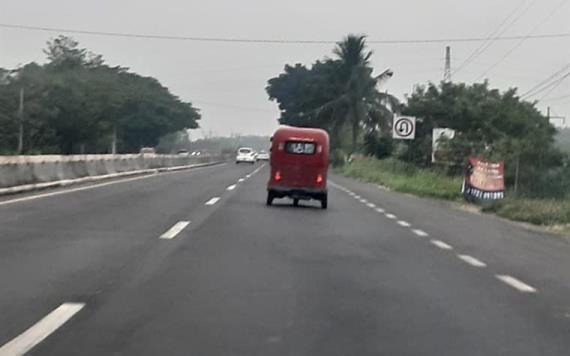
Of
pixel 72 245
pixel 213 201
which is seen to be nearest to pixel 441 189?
pixel 213 201

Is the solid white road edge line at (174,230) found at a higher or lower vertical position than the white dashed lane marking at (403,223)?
higher

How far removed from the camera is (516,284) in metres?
12.8

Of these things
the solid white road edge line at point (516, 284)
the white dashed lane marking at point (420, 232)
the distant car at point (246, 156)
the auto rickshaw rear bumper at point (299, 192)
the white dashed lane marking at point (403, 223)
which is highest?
the auto rickshaw rear bumper at point (299, 192)

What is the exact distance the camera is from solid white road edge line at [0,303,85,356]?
26.4ft

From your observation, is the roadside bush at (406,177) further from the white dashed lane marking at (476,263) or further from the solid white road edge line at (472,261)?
the solid white road edge line at (472,261)

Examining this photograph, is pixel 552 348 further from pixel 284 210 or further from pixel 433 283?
pixel 284 210

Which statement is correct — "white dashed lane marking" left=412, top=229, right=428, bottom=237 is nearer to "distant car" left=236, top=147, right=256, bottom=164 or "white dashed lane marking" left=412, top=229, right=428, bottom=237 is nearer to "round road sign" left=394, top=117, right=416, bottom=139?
"round road sign" left=394, top=117, right=416, bottom=139

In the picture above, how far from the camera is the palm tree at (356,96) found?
3489 inches

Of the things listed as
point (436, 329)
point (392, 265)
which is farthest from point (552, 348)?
point (392, 265)

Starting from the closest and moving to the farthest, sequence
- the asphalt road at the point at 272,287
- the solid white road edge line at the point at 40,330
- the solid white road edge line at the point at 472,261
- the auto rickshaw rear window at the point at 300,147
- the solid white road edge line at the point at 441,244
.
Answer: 1. the solid white road edge line at the point at 40,330
2. the asphalt road at the point at 272,287
3. the solid white road edge line at the point at 472,261
4. the solid white road edge line at the point at 441,244
5. the auto rickshaw rear window at the point at 300,147

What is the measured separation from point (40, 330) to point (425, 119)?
57104mm

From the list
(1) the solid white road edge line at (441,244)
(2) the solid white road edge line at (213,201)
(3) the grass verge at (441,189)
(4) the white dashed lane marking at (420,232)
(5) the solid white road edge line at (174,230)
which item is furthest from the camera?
(2) the solid white road edge line at (213,201)

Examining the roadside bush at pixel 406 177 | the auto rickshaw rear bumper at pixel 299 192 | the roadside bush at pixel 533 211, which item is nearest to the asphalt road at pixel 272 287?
the roadside bush at pixel 533 211

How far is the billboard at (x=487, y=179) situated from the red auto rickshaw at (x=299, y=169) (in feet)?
21.7
